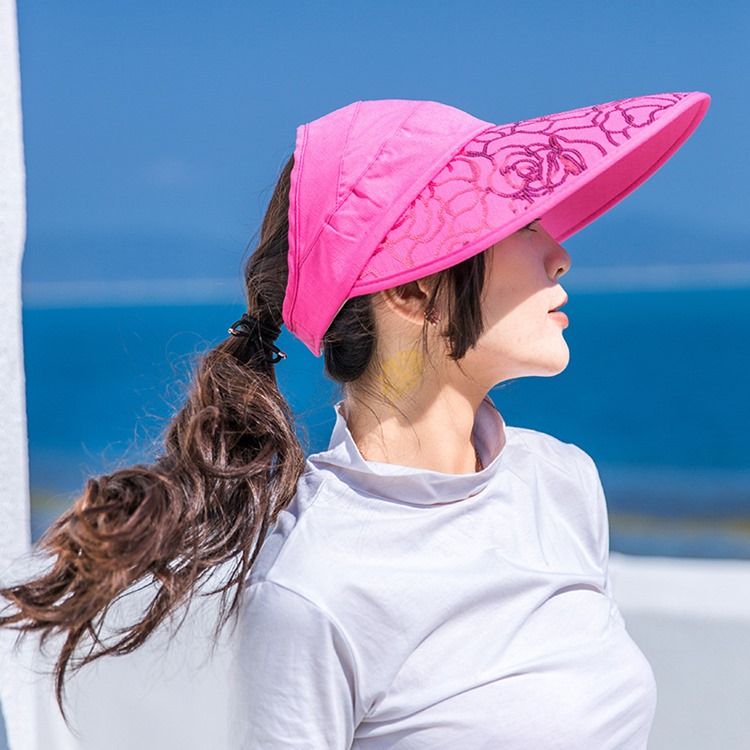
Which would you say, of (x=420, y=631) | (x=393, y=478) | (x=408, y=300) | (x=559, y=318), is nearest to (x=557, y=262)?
(x=559, y=318)

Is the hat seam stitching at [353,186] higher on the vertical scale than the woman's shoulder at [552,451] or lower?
higher

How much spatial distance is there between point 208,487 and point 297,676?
0.21 metres

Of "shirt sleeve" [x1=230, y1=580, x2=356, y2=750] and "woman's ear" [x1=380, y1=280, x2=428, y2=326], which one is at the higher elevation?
"woman's ear" [x1=380, y1=280, x2=428, y2=326]

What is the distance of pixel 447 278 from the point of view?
94 centimetres

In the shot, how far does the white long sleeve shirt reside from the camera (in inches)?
34.0

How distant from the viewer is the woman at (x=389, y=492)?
877 millimetres

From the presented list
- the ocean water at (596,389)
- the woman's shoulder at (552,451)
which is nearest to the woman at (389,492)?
the woman's shoulder at (552,451)

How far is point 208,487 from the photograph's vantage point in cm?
95

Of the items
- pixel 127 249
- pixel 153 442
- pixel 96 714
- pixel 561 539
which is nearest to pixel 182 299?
pixel 127 249

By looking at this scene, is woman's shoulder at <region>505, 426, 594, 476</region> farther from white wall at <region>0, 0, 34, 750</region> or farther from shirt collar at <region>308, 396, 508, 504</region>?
white wall at <region>0, 0, 34, 750</region>

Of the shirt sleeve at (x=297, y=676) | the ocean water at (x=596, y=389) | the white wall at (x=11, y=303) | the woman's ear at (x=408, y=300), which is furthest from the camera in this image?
the ocean water at (x=596, y=389)

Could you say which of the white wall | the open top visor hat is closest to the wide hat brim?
the open top visor hat

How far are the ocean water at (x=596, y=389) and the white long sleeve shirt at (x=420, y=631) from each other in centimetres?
111

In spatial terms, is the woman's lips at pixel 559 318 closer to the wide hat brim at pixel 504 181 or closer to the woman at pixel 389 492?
the woman at pixel 389 492
